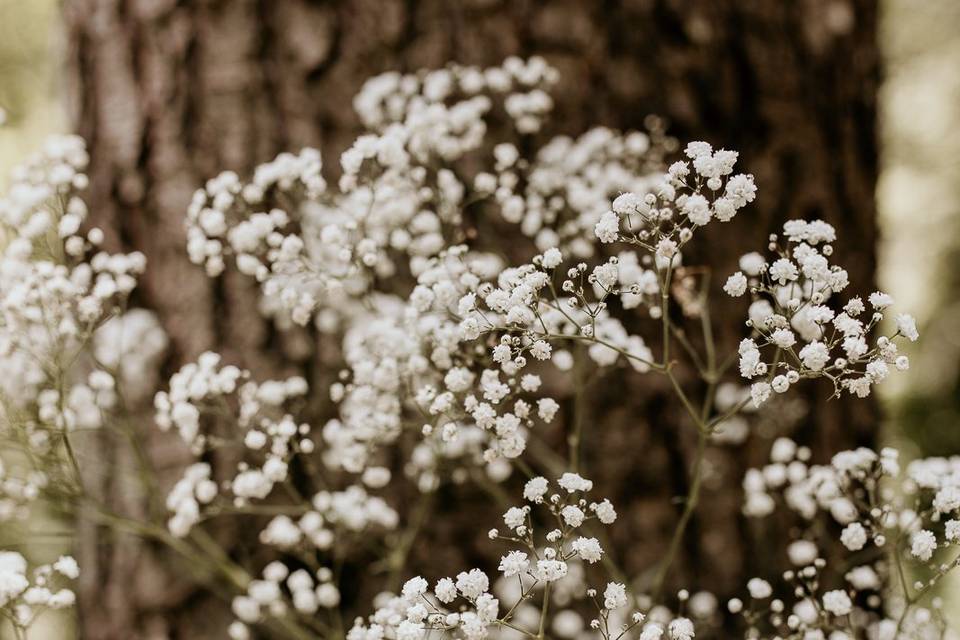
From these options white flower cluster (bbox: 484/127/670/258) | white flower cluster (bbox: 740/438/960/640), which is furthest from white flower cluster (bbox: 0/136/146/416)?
white flower cluster (bbox: 740/438/960/640)

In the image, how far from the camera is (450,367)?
1.24 meters

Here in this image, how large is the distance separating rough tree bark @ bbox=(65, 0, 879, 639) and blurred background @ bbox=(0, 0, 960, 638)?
15.3 feet

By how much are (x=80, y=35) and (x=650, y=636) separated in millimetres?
1822

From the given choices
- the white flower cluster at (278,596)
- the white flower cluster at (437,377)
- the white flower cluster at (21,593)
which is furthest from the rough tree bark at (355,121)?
the white flower cluster at (21,593)

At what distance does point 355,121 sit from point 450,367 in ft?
2.62

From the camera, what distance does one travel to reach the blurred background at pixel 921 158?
19.7ft

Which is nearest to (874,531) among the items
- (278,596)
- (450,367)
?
(450,367)

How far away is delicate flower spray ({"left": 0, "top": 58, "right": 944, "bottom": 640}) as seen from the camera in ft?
3.19

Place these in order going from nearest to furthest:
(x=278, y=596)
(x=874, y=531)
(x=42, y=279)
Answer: (x=874, y=531) → (x=42, y=279) → (x=278, y=596)

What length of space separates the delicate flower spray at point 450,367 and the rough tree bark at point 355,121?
71 millimetres

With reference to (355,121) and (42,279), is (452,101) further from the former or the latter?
(42,279)

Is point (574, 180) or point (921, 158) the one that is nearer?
point (574, 180)

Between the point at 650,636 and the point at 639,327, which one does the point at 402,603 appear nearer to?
the point at 650,636

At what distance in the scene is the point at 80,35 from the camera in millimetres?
1909
